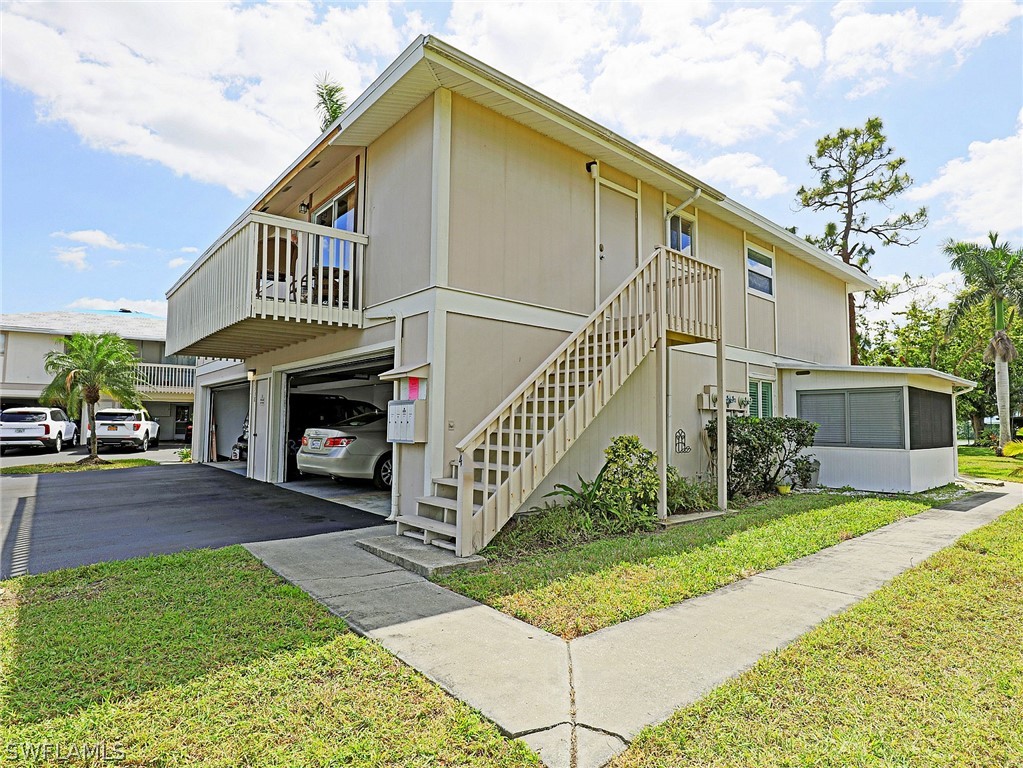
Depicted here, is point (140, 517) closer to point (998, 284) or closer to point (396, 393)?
point (396, 393)

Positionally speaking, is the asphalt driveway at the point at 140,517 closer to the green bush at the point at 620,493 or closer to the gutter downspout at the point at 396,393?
the gutter downspout at the point at 396,393

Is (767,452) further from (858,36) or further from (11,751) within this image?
(11,751)

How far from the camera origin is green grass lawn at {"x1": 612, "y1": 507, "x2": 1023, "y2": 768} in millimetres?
2344

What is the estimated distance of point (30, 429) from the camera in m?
18.2

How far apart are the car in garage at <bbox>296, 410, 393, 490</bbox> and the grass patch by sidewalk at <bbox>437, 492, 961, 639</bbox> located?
149 inches

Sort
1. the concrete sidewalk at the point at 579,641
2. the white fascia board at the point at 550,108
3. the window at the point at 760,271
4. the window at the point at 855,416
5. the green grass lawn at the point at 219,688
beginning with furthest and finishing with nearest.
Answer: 1. the window at the point at 760,271
2. the window at the point at 855,416
3. the white fascia board at the point at 550,108
4. the concrete sidewalk at the point at 579,641
5. the green grass lawn at the point at 219,688

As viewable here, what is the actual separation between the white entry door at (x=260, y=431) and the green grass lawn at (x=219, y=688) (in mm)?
6730

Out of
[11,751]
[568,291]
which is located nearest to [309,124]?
[568,291]

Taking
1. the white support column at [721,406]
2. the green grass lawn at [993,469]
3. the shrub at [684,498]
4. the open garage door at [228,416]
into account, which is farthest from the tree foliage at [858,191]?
the open garage door at [228,416]

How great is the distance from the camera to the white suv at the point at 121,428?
19.0 meters


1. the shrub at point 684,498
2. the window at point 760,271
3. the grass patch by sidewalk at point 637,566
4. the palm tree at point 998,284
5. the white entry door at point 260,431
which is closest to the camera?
the grass patch by sidewalk at point 637,566

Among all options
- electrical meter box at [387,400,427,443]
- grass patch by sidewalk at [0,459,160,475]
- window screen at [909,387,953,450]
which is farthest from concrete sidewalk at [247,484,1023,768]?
grass patch by sidewalk at [0,459,160,475]

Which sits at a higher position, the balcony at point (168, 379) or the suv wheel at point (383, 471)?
the balcony at point (168, 379)

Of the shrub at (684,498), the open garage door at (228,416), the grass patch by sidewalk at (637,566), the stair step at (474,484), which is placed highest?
the open garage door at (228,416)
